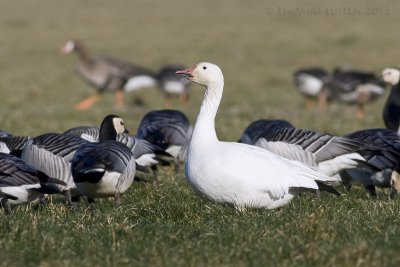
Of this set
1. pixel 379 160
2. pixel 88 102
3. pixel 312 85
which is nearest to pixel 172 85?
pixel 88 102

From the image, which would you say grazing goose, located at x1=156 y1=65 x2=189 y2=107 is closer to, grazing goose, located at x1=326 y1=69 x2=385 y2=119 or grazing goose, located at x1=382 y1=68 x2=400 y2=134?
grazing goose, located at x1=326 y1=69 x2=385 y2=119

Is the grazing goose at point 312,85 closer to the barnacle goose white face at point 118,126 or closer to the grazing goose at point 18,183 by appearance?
the barnacle goose white face at point 118,126

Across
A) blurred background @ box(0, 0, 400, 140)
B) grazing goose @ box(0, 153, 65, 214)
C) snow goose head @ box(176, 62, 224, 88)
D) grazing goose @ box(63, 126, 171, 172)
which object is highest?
snow goose head @ box(176, 62, 224, 88)

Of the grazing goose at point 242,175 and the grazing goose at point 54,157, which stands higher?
the grazing goose at point 242,175

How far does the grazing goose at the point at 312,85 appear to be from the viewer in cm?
2514

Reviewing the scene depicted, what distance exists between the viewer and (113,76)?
85.8 feet

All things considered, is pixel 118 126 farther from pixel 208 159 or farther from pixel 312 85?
pixel 312 85

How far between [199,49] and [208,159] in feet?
91.6

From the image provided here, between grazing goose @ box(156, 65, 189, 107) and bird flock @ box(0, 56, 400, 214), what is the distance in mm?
11817

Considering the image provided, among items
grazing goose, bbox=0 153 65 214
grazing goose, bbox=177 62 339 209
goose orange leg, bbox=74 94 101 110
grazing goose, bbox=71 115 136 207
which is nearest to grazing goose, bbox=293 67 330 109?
goose orange leg, bbox=74 94 101 110

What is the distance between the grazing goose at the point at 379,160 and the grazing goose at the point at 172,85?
14619 mm

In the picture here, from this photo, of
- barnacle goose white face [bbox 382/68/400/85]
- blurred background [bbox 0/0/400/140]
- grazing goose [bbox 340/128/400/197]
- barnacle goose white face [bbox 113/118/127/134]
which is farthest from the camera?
blurred background [bbox 0/0/400/140]

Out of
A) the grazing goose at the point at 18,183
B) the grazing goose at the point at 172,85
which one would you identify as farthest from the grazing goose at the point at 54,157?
the grazing goose at the point at 172,85

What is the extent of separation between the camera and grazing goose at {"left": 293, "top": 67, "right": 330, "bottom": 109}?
82.5 ft
